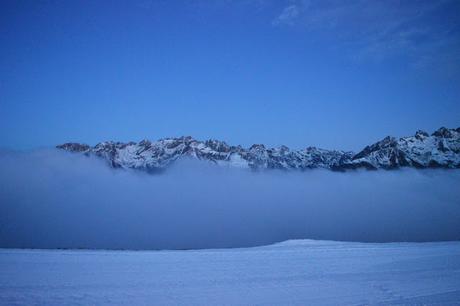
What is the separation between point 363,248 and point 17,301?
1108 cm

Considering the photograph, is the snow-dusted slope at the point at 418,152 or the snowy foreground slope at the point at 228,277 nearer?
the snowy foreground slope at the point at 228,277

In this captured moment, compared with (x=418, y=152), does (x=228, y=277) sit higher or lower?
lower

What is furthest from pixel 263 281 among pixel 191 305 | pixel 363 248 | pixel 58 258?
pixel 363 248

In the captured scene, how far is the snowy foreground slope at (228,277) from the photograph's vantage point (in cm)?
723

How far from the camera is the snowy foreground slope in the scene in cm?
723

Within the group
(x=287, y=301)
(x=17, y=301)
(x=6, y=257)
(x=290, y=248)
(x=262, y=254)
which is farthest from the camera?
(x=290, y=248)

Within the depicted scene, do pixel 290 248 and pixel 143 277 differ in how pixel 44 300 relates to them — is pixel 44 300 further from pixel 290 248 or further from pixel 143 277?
pixel 290 248

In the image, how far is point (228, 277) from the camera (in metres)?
8.85

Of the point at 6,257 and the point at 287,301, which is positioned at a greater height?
the point at 6,257

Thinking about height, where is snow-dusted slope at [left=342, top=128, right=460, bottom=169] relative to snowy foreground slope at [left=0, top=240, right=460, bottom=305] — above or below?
above

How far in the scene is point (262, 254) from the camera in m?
12.0

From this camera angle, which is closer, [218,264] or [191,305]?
[191,305]

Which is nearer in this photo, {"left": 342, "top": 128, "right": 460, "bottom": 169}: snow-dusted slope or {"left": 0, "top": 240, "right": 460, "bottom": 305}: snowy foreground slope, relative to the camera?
{"left": 0, "top": 240, "right": 460, "bottom": 305}: snowy foreground slope

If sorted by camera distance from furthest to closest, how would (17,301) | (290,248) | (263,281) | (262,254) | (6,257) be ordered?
(290,248)
(262,254)
(6,257)
(263,281)
(17,301)
